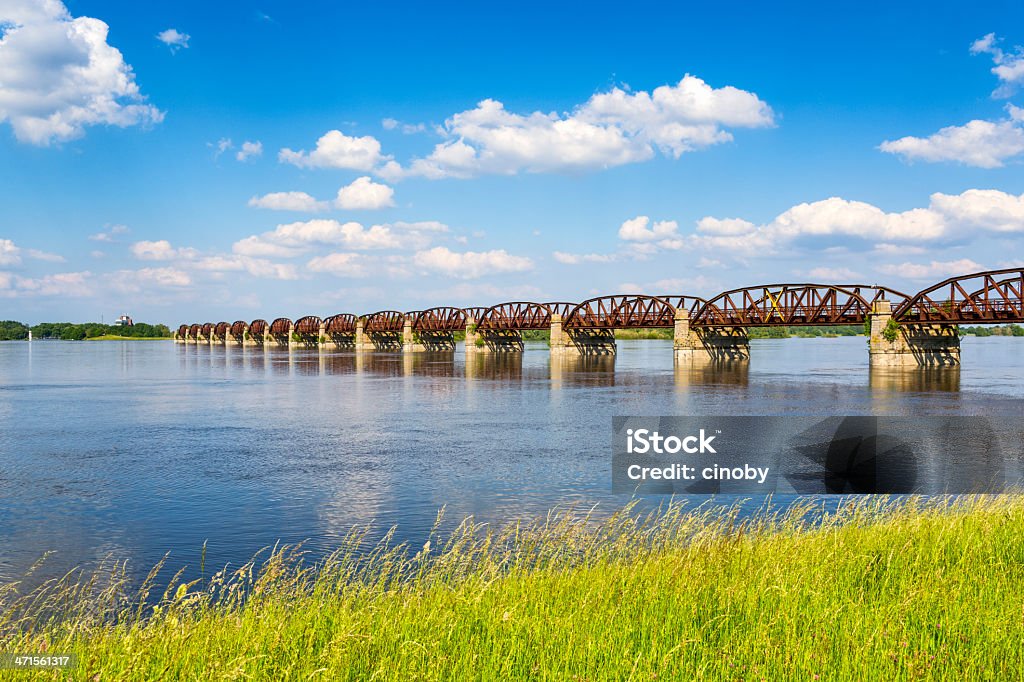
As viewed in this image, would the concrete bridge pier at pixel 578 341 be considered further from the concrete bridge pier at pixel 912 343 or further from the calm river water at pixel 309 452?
the calm river water at pixel 309 452

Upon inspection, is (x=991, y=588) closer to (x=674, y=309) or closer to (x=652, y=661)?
(x=652, y=661)

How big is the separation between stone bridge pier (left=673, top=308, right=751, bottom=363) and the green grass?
127 meters

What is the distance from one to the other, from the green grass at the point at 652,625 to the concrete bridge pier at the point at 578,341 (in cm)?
15058

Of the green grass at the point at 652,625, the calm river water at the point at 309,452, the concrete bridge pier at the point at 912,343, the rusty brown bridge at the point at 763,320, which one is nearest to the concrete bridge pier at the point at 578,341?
the rusty brown bridge at the point at 763,320

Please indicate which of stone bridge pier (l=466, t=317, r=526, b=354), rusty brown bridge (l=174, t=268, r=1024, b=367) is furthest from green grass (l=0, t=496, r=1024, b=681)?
stone bridge pier (l=466, t=317, r=526, b=354)

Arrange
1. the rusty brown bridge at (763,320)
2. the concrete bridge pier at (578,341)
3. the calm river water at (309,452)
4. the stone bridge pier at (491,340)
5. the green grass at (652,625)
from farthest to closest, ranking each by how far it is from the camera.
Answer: the stone bridge pier at (491,340), the concrete bridge pier at (578,341), the rusty brown bridge at (763,320), the calm river water at (309,452), the green grass at (652,625)

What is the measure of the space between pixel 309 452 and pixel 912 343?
318ft

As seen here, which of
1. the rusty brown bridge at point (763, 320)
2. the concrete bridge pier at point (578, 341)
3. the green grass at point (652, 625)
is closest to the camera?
the green grass at point (652, 625)

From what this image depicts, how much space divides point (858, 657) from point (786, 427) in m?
35.1

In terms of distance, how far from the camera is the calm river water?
799 inches

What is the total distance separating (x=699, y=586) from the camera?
11.2 m

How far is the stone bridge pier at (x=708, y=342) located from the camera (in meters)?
138

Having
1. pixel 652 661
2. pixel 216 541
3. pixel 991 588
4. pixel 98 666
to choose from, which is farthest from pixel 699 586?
pixel 216 541

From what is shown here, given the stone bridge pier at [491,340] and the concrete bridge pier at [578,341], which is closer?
the concrete bridge pier at [578,341]
